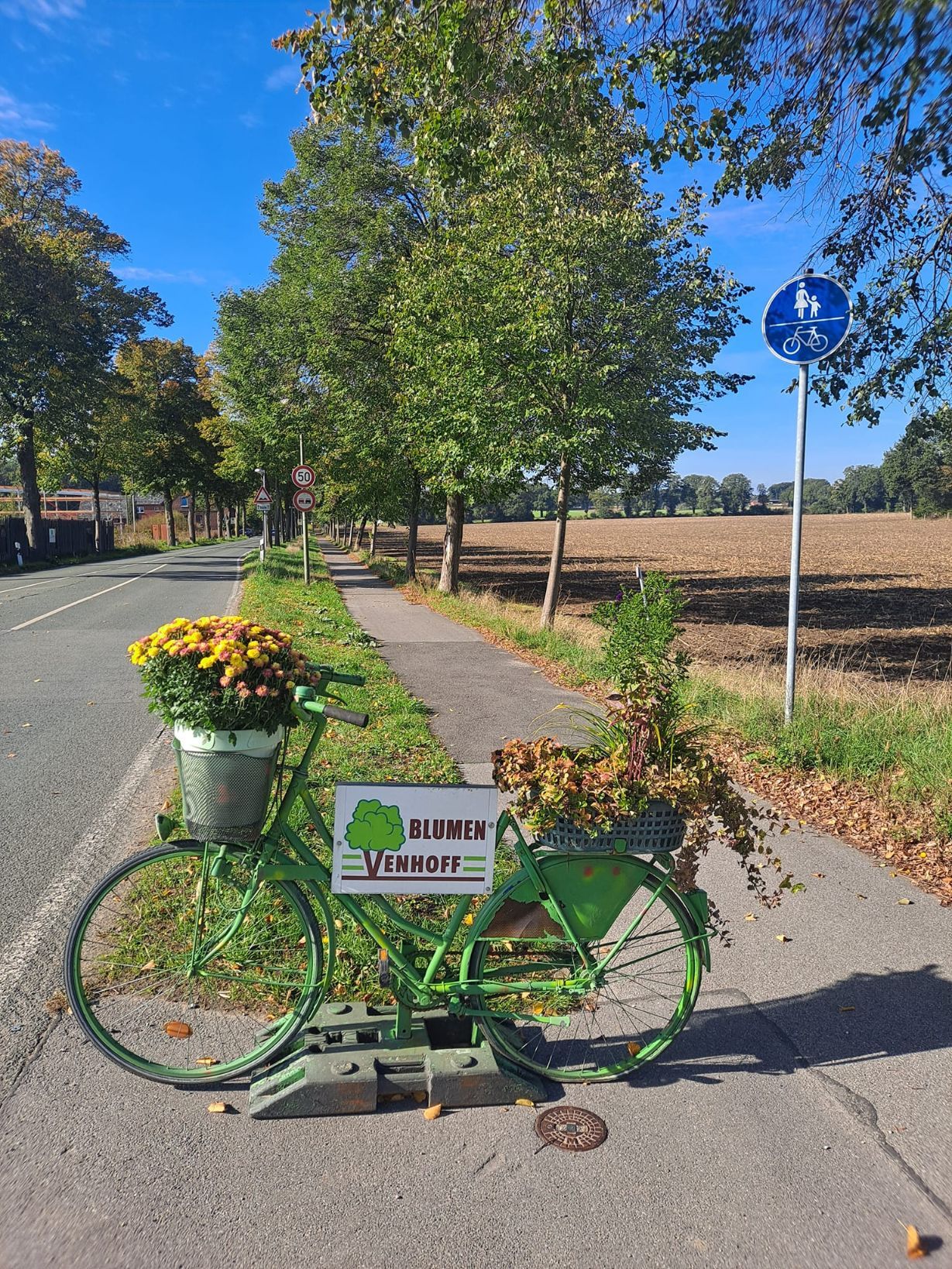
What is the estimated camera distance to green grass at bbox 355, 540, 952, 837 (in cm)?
586

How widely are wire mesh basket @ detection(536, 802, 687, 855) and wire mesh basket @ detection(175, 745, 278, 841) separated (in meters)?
0.93

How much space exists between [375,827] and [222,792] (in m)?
0.50

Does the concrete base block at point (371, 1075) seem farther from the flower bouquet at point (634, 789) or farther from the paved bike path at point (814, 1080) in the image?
the flower bouquet at point (634, 789)

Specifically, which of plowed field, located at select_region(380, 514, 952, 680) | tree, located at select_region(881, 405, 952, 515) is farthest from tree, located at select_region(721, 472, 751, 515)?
plowed field, located at select_region(380, 514, 952, 680)

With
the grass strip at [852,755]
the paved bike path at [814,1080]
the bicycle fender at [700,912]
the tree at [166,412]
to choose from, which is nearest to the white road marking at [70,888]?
the paved bike path at [814,1080]

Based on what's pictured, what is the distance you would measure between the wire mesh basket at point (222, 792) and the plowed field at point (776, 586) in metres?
8.91

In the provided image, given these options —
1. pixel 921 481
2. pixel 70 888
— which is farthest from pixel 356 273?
pixel 921 481

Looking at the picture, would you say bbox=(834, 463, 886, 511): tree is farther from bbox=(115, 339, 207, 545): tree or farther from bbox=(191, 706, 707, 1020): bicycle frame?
bbox=(191, 706, 707, 1020): bicycle frame

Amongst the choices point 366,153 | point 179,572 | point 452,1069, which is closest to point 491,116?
point 452,1069

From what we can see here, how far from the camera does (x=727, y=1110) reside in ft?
9.52

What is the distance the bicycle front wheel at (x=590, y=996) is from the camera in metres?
3.07

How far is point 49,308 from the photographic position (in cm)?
2850

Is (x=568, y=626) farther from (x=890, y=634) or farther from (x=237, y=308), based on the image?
(x=237, y=308)

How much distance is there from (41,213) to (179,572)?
50.2ft
